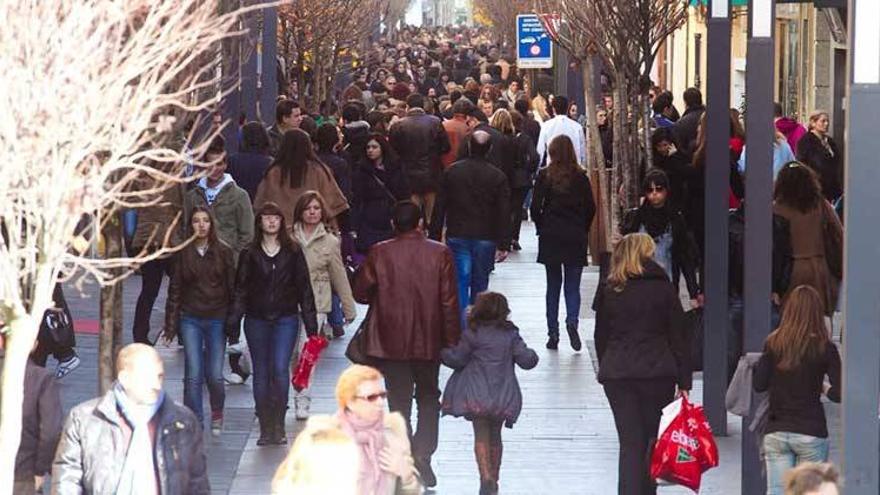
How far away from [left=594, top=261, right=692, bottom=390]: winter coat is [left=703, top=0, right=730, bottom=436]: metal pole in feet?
7.83

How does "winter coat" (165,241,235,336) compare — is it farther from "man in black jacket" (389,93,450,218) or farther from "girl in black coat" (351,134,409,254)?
"man in black jacket" (389,93,450,218)

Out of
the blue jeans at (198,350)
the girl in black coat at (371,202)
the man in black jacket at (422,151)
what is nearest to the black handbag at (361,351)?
the blue jeans at (198,350)

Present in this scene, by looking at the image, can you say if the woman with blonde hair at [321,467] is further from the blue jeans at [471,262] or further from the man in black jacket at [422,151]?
the man in black jacket at [422,151]

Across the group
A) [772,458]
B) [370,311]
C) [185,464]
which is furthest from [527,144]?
[185,464]

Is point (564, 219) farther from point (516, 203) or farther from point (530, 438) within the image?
point (516, 203)

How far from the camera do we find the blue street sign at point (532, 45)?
1400 inches

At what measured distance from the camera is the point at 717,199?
13469 millimetres

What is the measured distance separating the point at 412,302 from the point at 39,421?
2.86 meters

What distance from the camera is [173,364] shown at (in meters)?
16.3

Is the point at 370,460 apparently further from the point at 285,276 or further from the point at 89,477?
the point at 285,276

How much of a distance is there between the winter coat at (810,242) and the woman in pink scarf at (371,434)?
6.29m

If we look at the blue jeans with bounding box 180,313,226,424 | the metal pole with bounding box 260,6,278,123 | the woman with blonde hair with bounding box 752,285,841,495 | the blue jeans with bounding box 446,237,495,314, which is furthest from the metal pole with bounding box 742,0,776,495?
the metal pole with bounding box 260,6,278,123

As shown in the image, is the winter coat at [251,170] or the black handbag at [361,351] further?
the winter coat at [251,170]

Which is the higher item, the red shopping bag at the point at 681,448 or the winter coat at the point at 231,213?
the winter coat at the point at 231,213
